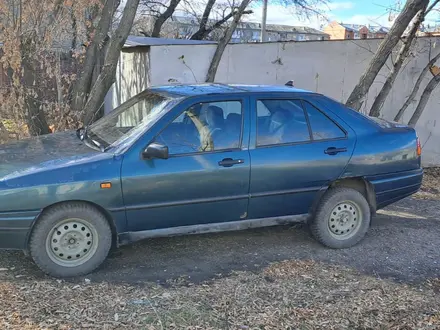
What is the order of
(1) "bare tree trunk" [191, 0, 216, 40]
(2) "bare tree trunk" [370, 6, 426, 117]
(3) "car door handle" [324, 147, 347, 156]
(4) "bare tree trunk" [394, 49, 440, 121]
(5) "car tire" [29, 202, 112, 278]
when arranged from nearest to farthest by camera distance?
(5) "car tire" [29, 202, 112, 278], (3) "car door handle" [324, 147, 347, 156], (2) "bare tree trunk" [370, 6, 426, 117], (4) "bare tree trunk" [394, 49, 440, 121], (1) "bare tree trunk" [191, 0, 216, 40]

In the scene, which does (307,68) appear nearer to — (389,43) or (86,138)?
(389,43)

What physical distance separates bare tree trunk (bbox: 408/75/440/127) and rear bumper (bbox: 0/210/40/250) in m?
7.68

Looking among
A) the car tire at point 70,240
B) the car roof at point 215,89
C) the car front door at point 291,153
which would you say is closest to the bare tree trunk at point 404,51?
the car front door at point 291,153

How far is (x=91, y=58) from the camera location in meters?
7.12

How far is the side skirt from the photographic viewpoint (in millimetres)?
4121

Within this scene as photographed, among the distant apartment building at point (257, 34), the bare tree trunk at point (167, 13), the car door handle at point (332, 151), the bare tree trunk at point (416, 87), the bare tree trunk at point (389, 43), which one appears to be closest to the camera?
the car door handle at point (332, 151)

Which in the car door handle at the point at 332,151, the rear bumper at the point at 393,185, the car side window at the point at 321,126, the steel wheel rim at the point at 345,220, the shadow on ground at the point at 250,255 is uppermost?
the car side window at the point at 321,126

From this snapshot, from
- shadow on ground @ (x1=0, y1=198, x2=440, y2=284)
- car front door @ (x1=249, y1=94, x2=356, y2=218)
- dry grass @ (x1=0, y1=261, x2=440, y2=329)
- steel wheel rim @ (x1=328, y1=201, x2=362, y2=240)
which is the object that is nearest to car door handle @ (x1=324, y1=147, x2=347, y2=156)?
car front door @ (x1=249, y1=94, x2=356, y2=218)

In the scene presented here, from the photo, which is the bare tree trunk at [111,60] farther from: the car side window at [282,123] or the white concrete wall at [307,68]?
the car side window at [282,123]

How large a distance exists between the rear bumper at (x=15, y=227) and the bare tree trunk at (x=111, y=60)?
3.37 m

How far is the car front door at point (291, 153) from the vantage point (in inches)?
175

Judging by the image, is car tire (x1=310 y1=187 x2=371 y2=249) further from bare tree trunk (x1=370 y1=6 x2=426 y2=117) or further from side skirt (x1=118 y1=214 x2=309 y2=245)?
bare tree trunk (x1=370 y1=6 x2=426 y2=117)

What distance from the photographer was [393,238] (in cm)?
532

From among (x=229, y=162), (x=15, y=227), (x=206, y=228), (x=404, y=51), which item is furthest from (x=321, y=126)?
(x=404, y=51)
